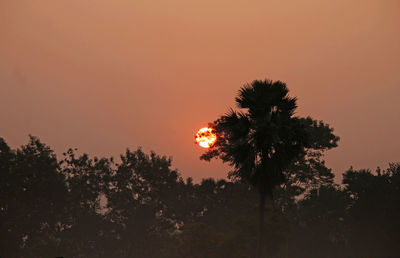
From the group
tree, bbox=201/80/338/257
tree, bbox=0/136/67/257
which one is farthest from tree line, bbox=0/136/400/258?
tree, bbox=201/80/338/257

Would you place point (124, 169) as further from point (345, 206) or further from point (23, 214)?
point (345, 206)

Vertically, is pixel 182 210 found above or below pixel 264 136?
above

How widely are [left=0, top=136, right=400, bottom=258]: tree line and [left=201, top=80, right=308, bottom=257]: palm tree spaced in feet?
85.4

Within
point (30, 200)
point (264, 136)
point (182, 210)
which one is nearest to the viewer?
point (264, 136)

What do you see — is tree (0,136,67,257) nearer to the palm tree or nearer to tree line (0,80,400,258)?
tree line (0,80,400,258)

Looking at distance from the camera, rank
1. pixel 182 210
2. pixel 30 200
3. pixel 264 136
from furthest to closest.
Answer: pixel 182 210 < pixel 30 200 < pixel 264 136

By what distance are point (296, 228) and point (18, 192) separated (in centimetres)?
3996

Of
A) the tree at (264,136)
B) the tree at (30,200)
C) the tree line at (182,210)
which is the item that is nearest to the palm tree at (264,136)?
the tree at (264,136)

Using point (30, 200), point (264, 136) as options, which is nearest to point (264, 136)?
point (264, 136)

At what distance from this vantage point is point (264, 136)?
30047 millimetres

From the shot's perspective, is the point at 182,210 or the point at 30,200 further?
the point at 182,210

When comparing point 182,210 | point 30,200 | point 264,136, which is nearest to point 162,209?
point 182,210

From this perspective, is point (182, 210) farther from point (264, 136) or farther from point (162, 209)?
point (264, 136)

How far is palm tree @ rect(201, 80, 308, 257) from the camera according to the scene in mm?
29875
